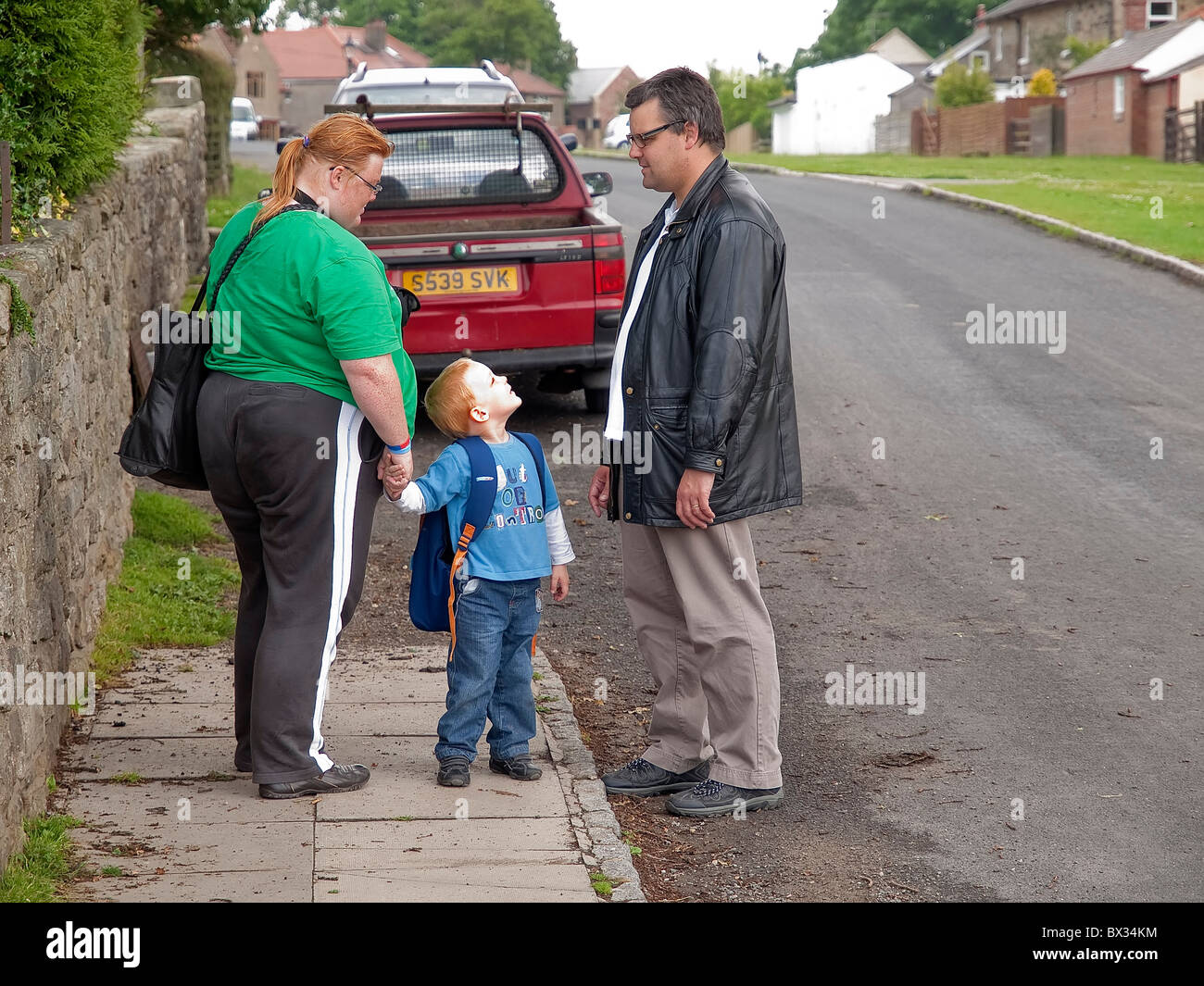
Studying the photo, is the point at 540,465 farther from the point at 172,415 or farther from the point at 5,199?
the point at 5,199

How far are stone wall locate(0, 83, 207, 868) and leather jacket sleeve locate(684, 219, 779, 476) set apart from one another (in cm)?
186

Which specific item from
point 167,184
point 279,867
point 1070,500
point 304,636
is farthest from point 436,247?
point 279,867

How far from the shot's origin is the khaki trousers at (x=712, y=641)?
14.0 ft

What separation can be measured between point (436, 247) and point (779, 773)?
210 inches

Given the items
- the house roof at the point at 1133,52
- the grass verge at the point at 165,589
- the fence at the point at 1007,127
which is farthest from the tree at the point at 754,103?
the grass verge at the point at 165,589

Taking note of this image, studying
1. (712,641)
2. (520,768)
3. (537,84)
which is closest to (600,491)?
(712,641)

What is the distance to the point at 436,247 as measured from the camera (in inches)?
352

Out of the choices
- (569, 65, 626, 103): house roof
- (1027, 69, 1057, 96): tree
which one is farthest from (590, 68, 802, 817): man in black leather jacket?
(569, 65, 626, 103): house roof

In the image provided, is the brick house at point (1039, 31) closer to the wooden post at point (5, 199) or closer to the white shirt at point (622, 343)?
the white shirt at point (622, 343)

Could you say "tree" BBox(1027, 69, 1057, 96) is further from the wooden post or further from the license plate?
the wooden post

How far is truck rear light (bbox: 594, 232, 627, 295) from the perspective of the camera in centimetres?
915

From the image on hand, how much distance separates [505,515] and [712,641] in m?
0.73

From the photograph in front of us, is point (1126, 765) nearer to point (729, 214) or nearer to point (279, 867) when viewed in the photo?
point (729, 214)
